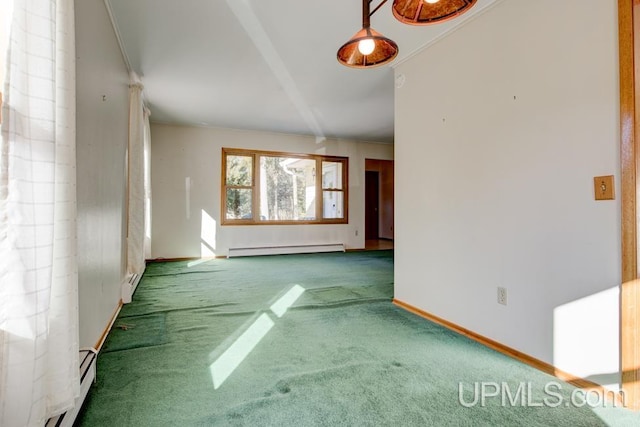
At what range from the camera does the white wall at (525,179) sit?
5.43 ft

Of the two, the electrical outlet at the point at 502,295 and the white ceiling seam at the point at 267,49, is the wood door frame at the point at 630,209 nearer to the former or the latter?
the electrical outlet at the point at 502,295

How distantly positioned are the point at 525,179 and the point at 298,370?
1.82 m

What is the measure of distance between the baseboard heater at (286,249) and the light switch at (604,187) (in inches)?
211

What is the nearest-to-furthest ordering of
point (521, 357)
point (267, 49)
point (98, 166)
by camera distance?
point (521, 357) → point (98, 166) → point (267, 49)

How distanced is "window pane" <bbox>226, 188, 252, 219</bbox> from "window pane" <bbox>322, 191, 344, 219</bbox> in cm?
164

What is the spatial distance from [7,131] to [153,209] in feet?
17.0

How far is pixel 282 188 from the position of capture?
658cm

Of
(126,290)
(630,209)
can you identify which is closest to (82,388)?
(126,290)

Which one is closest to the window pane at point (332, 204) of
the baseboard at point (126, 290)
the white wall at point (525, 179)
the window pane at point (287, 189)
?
the window pane at point (287, 189)

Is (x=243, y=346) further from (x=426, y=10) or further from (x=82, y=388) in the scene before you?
(x=426, y=10)

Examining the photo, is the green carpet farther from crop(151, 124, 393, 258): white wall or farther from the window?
the window

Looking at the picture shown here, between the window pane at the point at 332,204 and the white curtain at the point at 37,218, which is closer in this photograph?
the white curtain at the point at 37,218

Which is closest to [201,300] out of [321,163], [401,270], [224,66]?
[401,270]

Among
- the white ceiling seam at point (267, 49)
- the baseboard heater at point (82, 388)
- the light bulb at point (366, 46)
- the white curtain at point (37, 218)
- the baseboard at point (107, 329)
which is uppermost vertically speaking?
the white ceiling seam at point (267, 49)
